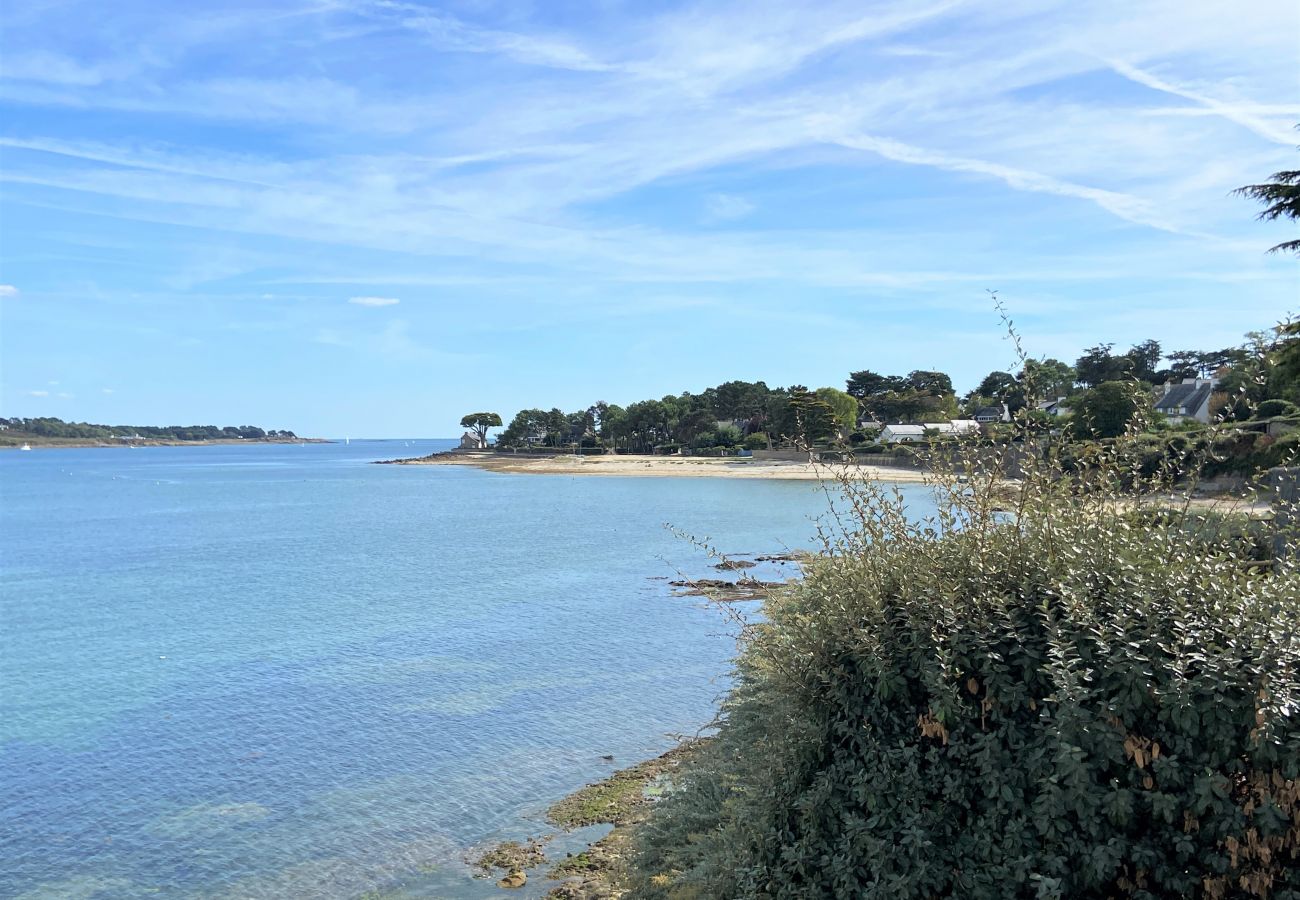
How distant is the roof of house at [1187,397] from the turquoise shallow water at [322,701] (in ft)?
175

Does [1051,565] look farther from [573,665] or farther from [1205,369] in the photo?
[1205,369]

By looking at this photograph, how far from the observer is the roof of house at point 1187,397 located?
81.5 m

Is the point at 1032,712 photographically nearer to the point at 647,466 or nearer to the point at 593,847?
the point at 593,847

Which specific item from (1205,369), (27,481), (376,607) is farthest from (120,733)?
(27,481)

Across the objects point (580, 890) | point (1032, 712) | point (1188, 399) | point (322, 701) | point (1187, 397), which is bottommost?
point (322, 701)

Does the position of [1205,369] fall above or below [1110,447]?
above

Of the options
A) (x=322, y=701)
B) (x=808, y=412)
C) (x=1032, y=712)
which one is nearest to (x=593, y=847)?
(x=1032, y=712)

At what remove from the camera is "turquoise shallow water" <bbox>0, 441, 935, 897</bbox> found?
468 inches

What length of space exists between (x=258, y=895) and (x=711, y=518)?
48104mm

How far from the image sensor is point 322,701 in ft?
62.1

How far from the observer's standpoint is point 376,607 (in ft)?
99.9

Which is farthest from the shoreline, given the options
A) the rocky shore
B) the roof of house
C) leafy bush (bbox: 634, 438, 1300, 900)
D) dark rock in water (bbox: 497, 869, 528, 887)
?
leafy bush (bbox: 634, 438, 1300, 900)

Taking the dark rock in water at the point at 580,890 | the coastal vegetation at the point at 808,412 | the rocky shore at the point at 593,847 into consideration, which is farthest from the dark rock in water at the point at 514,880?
the coastal vegetation at the point at 808,412

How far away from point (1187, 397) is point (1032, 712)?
309 feet
